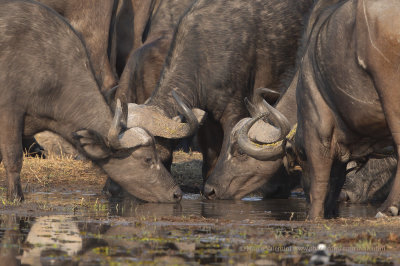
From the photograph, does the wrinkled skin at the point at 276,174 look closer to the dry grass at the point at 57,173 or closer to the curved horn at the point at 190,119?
the curved horn at the point at 190,119

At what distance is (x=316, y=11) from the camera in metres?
11.9

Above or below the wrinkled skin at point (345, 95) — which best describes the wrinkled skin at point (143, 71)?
above

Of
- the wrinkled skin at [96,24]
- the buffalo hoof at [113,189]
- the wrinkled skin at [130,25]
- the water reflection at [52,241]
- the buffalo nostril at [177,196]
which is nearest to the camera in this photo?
the water reflection at [52,241]

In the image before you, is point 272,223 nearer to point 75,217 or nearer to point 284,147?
point 75,217

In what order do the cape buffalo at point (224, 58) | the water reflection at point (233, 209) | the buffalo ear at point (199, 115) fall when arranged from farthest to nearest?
the cape buffalo at point (224, 58), the buffalo ear at point (199, 115), the water reflection at point (233, 209)

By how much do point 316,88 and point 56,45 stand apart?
3330 millimetres

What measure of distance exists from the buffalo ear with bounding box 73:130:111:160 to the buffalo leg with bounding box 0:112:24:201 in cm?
75

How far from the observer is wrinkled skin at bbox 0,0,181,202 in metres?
10.6

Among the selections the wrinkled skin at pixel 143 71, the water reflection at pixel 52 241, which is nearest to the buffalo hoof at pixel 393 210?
the water reflection at pixel 52 241

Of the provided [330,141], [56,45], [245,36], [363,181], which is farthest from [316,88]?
[245,36]

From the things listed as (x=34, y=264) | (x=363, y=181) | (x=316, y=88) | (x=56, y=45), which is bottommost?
(x=34, y=264)

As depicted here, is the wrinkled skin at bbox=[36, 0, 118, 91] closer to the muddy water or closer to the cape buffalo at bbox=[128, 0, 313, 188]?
the cape buffalo at bbox=[128, 0, 313, 188]

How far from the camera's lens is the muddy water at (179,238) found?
612cm

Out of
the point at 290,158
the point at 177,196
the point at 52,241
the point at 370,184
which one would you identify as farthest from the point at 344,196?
the point at 52,241
